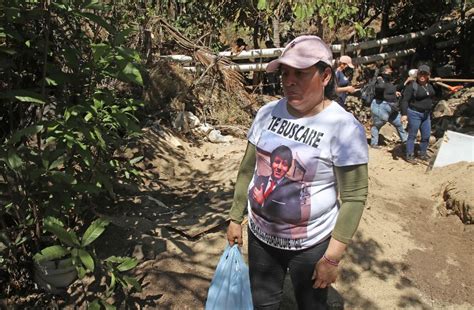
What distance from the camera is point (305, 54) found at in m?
1.74

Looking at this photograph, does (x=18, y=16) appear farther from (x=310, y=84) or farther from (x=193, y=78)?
(x=193, y=78)

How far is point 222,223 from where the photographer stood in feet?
12.2

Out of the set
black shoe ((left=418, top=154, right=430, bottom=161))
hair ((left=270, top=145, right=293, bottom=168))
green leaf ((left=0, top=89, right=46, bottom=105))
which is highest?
green leaf ((left=0, top=89, right=46, bottom=105))

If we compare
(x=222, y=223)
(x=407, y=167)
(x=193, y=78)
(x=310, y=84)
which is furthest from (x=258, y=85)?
(x=310, y=84)

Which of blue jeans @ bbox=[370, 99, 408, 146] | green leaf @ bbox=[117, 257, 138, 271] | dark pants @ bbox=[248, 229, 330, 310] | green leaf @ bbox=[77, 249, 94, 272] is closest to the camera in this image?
dark pants @ bbox=[248, 229, 330, 310]

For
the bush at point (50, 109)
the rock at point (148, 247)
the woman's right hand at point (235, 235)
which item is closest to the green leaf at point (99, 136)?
the bush at point (50, 109)

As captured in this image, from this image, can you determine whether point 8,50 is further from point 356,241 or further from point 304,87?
point 356,241

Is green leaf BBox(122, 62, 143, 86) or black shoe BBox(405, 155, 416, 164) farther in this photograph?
black shoe BBox(405, 155, 416, 164)

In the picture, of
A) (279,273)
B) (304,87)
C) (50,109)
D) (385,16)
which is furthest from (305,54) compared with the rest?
(385,16)

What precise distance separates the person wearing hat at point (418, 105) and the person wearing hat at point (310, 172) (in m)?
4.94

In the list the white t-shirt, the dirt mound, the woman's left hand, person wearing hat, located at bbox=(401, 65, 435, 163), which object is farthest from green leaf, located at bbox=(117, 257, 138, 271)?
person wearing hat, located at bbox=(401, 65, 435, 163)

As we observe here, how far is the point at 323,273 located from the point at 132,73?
1.29 meters

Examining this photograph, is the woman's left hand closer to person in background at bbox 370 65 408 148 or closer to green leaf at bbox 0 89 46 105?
green leaf at bbox 0 89 46 105

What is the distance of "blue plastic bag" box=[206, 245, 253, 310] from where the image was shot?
203cm
